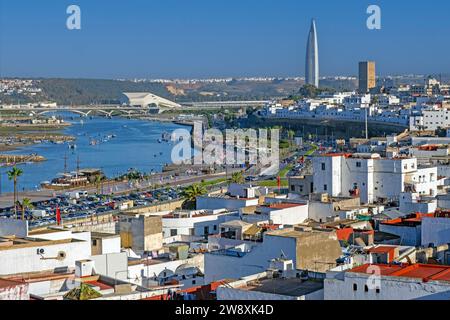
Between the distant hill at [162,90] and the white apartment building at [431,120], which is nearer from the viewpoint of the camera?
the white apartment building at [431,120]

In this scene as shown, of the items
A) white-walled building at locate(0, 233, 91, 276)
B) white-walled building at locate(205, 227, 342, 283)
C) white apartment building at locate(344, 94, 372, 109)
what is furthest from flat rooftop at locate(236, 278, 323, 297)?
white apartment building at locate(344, 94, 372, 109)

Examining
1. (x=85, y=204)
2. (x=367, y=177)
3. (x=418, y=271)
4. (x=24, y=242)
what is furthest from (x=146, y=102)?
(x=418, y=271)

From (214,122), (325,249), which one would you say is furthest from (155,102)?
(325,249)

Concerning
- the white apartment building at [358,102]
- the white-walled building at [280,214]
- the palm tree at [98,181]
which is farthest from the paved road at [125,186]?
the white apartment building at [358,102]

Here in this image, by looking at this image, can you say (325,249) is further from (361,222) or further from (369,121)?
A: (369,121)

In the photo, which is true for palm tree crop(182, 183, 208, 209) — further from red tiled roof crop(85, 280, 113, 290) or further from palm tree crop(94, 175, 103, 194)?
red tiled roof crop(85, 280, 113, 290)

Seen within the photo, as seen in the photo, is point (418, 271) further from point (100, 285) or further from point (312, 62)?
point (312, 62)

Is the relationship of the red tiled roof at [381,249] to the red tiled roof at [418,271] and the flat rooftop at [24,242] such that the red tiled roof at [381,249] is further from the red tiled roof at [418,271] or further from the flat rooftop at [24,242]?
the flat rooftop at [24,242]
